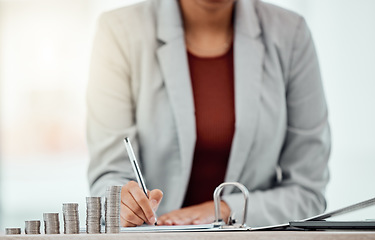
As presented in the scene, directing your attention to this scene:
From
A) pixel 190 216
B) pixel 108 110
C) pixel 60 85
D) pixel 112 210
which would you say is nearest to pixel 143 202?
pixel 112 210

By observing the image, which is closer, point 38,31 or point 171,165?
point 171,165

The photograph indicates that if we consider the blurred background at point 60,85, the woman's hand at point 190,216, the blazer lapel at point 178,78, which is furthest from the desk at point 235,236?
the blurred background at point 60,85

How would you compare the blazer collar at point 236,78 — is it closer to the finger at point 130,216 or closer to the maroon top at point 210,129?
the maroon top at point 210,129

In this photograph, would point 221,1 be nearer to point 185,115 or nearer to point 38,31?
point 185,115

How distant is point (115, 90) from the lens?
6.43ft

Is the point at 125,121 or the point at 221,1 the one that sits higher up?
the point at 221,1

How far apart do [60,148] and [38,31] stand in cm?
81

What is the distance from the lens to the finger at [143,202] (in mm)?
1182

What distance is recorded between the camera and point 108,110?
1.93 metres

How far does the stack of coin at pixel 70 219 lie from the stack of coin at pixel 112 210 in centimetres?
6

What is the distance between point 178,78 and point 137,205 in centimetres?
84

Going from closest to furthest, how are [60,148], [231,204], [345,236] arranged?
[345,236], [231,204], [60,148]

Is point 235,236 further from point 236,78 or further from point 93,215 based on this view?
point 236,78

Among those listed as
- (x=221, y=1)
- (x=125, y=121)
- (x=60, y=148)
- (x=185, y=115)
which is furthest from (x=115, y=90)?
(x=60, y=148)
